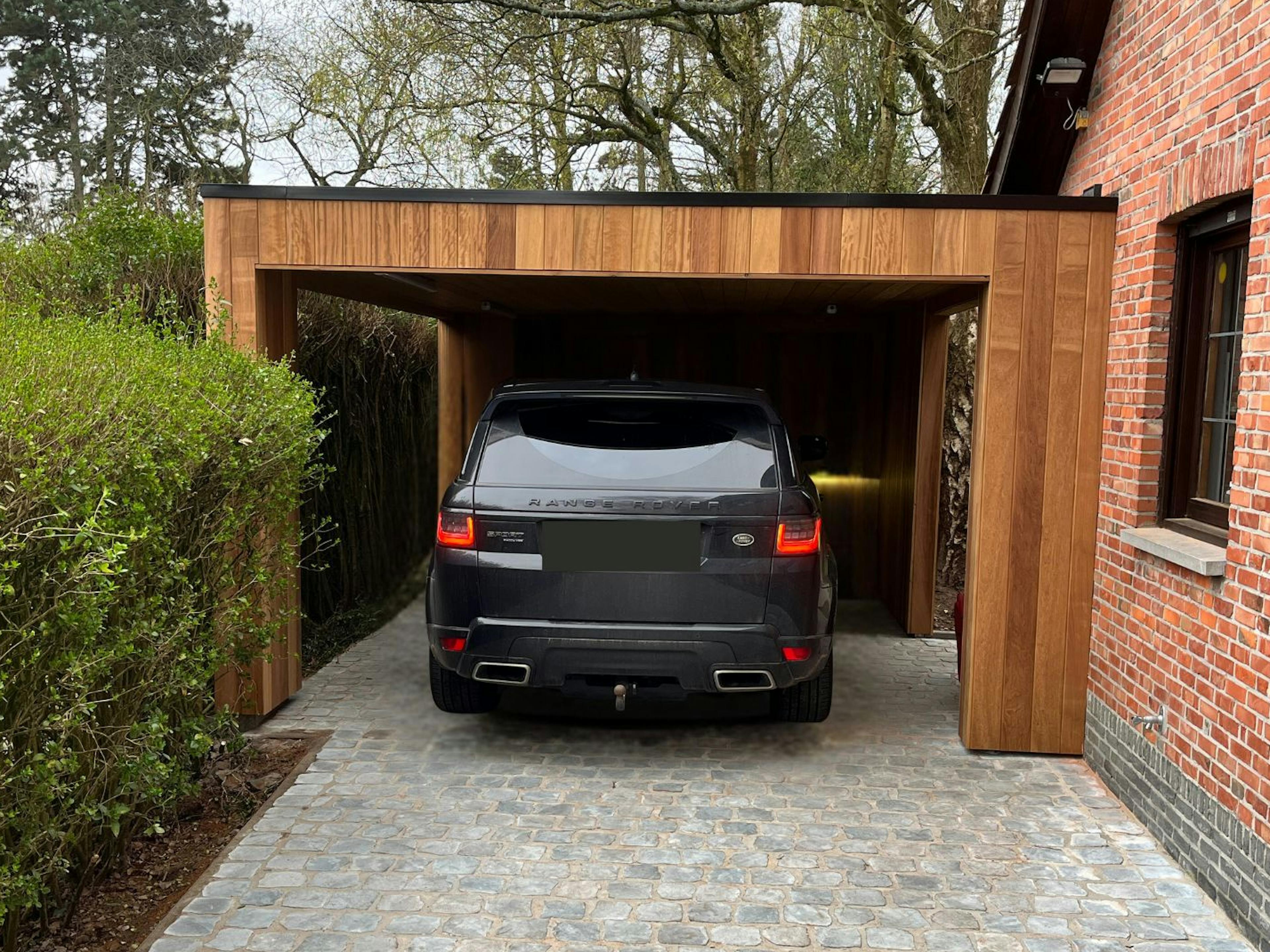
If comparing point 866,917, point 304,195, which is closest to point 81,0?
point 304,195

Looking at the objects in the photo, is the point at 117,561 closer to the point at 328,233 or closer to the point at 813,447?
the point at 328,233

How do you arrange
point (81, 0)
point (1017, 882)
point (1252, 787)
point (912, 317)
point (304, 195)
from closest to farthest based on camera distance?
point (1252, 787) → point (1017, 882) → point (304, 195) → point (912, 317) → point (81, 0)

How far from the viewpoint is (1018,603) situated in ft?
17.8

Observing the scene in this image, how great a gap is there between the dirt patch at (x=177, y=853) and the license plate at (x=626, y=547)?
165cm

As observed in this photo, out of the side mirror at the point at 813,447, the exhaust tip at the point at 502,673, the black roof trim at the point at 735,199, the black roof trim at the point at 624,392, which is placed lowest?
the exhaust tip at the point at 502,673

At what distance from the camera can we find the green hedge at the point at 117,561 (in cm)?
282

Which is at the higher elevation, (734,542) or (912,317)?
(912,317)

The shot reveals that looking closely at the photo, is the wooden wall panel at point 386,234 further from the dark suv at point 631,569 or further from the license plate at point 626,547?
the license plate at point 626,547

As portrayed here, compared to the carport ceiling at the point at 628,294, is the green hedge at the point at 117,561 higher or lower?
lower

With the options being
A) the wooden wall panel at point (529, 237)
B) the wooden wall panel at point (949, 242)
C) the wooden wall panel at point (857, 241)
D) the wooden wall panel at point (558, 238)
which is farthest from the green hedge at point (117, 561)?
the wooden wall panel at point (949, 242)

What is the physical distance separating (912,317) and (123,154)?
1356cm

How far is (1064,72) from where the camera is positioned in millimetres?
5438

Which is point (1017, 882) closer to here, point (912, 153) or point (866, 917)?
point (866, 917)

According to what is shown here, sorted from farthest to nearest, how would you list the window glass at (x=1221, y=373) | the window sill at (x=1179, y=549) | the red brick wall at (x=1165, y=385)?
the window glass at (x=1221, y=373) < the window sill at (x=1179, y=549) < the red brick wall at (x=1165, y=385)
